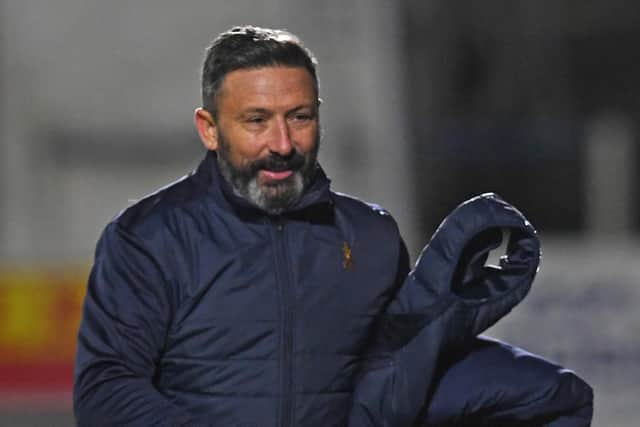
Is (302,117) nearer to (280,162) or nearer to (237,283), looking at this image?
(280,162)

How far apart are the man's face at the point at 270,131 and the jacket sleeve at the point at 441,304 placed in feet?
0.84

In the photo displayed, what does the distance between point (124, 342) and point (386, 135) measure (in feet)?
20.6

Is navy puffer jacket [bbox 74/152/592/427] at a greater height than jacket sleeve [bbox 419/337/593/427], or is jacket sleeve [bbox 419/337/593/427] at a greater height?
navy puffer jacket [bbox 74/152/592/427]

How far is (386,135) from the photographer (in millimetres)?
8602

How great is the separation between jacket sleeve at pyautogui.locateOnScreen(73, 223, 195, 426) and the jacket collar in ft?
0.53

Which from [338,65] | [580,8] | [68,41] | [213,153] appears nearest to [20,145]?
[68,41]

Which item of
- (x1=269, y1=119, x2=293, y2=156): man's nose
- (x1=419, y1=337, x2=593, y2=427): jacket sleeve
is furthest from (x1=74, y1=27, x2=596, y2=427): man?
(x1=419, y1=337, x2=593, y2=427): jacket sleeve

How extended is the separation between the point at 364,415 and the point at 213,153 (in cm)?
50

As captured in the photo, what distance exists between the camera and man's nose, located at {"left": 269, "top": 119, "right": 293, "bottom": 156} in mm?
2438

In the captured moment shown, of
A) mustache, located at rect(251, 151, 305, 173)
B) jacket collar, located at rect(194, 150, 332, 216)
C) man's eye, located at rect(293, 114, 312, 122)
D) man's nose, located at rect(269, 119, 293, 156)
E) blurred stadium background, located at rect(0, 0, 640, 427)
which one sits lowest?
blurred stadium background, located at rect(0, 0, 640, 427)

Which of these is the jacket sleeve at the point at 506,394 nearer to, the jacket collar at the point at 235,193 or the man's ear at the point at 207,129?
the jacket collar at the point at 235,193

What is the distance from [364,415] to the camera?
8.34 ft

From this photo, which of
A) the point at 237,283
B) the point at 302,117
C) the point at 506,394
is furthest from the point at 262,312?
the point at 506,394

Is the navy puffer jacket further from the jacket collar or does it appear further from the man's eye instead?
the man's eye
